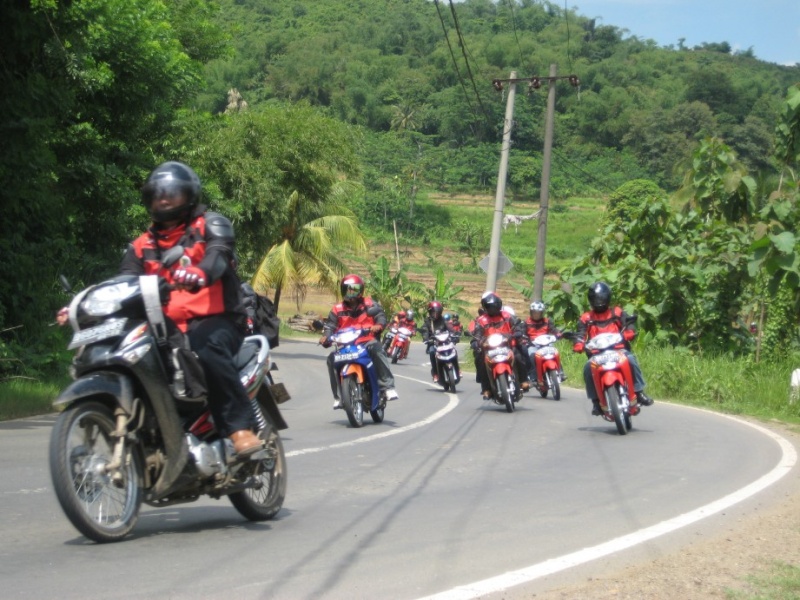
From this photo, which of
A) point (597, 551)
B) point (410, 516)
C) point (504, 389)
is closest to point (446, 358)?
point (504, 389)

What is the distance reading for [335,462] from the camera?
10070mm

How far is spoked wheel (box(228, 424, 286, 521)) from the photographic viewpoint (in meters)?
6.64

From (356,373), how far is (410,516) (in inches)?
255

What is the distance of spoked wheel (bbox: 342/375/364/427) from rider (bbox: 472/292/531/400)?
3252mm

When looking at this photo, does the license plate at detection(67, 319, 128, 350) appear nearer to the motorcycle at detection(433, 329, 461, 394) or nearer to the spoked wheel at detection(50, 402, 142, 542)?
the spoked wheel at detection(50, 402, 142, 542)

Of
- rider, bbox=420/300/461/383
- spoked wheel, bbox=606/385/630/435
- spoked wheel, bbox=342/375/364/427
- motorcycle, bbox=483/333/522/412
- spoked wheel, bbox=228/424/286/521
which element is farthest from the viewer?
rider, bbox=420/300/461/383

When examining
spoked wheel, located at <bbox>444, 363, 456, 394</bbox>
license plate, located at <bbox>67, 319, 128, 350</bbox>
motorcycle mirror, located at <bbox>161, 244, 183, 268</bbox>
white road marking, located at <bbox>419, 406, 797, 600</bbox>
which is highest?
motorcycle mirror, located at <bbox>161, 244, 183, 268</bbox>

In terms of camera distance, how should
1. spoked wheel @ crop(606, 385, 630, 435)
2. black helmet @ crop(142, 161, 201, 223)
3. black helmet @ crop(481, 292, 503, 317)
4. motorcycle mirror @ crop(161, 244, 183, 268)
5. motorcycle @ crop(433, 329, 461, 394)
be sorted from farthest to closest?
motorcycle @ crop(433, 329, 461, 394), black helmet @ crop(481, 292, 503, 317), spoked wheel @ crop(606, 385, 630, 435), black helmet @ crop(142, 161, 201, 223), motorcycle mirror @ crop(161, 244, 183, 268)

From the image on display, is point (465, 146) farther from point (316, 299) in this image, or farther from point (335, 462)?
point (335, 462)

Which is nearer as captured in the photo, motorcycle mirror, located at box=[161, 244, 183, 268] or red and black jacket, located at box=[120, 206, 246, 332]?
motorcycle mirror, located at box=[161, 244, 183, 268]

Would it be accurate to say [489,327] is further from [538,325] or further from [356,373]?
[356,373]

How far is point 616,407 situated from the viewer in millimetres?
13453

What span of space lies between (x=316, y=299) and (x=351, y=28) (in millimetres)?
77282

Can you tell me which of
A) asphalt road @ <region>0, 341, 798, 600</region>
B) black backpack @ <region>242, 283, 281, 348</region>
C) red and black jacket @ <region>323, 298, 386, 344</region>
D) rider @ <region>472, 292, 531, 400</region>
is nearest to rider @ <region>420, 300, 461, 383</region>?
rider @ <region>472, 292, 531, 400</region>
